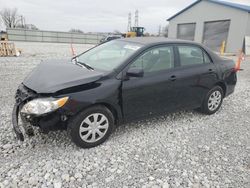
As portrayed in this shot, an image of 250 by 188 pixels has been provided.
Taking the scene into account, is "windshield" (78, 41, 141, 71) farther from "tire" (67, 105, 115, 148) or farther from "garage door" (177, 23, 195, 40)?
"garage door" (177, 23, 195, 40)

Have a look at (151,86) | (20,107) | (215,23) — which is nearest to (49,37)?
(215,23)

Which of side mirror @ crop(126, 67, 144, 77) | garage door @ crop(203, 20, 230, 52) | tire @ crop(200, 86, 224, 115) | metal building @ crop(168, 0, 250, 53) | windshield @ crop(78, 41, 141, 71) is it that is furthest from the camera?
garage door @ crop(203, 20, 230, 52)

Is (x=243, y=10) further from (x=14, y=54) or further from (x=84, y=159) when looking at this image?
(x=84, y=159)

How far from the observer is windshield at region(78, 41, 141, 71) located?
10.7 feet

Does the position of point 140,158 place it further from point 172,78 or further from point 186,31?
point 186,31

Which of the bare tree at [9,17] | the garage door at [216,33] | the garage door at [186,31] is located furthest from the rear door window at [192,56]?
the bare tree at [9,17]

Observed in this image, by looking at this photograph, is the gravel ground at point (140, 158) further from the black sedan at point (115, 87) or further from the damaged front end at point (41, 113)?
the damaged front end at point (41, 113)

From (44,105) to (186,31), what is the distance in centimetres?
2241

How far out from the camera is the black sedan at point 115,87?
2674 millimetres

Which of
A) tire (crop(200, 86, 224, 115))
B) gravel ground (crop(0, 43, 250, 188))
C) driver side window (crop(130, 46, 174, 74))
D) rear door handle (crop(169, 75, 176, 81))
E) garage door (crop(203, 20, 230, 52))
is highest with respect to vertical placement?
garage door (crop(203, 20, 230, 52))

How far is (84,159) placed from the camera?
109 inches

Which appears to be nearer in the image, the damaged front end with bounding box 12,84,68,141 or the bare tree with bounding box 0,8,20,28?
the damaged front end with bounding box 12,84,68,141

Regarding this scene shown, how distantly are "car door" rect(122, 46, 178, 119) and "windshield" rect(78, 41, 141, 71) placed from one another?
8.9 inches

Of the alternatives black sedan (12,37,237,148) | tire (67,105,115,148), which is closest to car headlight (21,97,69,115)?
black sedan (12,37,237,148)
